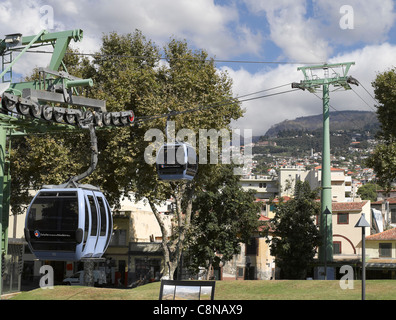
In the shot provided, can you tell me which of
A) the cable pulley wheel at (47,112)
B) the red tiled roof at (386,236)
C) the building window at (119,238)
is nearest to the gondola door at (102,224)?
the cable pulley wheel at (47,112)

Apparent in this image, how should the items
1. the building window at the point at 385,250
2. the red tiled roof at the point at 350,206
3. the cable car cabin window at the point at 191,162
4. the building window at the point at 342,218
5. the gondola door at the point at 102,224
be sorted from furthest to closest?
the building window at the point at 342,218 < the red tiled roof at the point at 350,206 < the building window at the point at 385,250 < the cable car cabin window at the point at 191,162 < the gondola door at the point at 102,224

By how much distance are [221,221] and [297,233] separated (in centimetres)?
758

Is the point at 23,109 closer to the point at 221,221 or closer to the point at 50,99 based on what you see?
the point at 50,99

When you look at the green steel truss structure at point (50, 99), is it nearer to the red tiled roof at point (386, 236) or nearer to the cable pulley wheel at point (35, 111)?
the cable pulley wheel at point (35, 111)

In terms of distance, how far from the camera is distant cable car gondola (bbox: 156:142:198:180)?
94.5ft

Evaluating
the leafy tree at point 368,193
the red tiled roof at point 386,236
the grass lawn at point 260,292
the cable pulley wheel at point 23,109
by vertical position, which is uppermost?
the leafy tree at point 368,193

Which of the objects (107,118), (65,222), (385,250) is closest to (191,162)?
(107,118)

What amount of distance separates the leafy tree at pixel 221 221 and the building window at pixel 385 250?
12.8m

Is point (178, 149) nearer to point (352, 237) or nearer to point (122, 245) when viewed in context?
point (122, 245)

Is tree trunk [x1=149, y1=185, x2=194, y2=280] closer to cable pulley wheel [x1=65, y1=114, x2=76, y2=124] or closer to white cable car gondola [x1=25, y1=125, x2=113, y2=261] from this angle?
cable pulley wheel [x1=65, y1=114, x2=76, y2=124]

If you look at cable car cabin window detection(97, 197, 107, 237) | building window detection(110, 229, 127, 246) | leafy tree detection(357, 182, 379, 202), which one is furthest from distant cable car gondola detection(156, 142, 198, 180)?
leafy tree detection(357, 182, 379, 202)

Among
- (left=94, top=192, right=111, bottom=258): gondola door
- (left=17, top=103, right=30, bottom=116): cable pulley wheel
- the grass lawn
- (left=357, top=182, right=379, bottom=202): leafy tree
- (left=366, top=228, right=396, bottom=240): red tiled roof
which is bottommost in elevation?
the grass lawn

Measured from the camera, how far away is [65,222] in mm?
20422

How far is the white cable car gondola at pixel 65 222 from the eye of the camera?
801 inches
